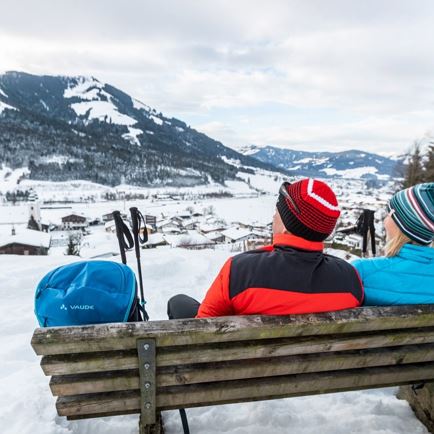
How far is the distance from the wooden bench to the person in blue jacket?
161 millimetres

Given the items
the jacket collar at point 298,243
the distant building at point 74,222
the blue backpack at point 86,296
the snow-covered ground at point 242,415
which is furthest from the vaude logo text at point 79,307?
the distant building at point 74,222

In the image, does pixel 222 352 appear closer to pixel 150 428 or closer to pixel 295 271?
pixel 295 271

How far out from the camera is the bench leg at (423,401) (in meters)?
2.32

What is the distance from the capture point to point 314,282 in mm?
1664

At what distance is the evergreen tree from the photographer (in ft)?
74.3

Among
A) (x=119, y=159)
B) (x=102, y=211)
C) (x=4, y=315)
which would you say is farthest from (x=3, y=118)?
(x=4, y=315)

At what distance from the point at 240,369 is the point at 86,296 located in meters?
0.92

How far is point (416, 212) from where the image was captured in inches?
72.4

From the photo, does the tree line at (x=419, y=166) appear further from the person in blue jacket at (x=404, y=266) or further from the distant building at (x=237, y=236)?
the distant building at (x=237, y=236)

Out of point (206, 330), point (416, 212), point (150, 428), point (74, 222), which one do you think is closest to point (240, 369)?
point (206, 330)

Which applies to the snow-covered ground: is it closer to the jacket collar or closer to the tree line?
the jacket collar

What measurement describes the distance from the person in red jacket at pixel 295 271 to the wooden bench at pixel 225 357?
0.09 meters

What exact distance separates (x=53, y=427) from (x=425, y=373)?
234 centimetres

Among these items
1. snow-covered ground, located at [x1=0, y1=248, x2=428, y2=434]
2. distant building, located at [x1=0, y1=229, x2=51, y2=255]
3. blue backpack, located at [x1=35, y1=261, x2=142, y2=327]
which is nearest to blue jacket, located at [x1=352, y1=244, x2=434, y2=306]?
snow-covered ground, located at [x1=0, y1=248, x2=428, y2=434]
